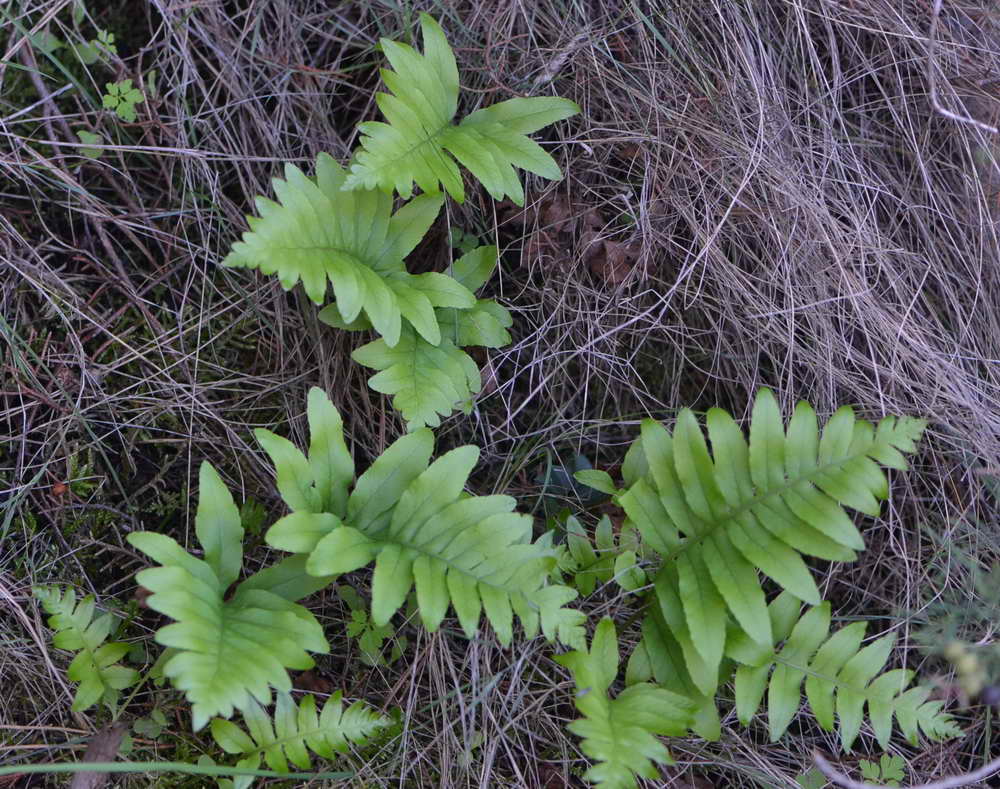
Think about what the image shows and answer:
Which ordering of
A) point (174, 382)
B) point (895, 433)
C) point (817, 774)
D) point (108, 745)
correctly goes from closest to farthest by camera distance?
point (895, 433)
point (108, 745)
point (817, 774)
point (174, 382)

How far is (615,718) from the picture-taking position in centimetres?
282

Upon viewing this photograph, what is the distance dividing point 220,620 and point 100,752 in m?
0.73

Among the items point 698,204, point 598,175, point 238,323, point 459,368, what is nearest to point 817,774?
point 459,368

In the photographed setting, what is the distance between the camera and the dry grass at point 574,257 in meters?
3.44

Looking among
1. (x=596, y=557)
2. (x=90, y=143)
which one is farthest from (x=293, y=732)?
(x=90, y=143)

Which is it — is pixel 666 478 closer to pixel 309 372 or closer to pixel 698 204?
pixel 698 204

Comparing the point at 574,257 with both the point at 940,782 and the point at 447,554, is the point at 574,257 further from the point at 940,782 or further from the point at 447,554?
the point at 940,782

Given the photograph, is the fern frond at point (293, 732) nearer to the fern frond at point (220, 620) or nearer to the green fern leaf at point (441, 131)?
the fern frond at point (220, 620)

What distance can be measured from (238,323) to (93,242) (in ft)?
2.27

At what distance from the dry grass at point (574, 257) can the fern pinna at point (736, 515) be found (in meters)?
0.47

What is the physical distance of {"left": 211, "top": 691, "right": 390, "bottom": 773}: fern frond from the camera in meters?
2.92

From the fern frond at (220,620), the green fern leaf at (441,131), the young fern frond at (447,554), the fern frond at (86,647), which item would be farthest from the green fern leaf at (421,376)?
the fern frond at (86,647)

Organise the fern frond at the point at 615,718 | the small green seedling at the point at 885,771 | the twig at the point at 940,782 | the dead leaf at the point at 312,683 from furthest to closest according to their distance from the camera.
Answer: the dead leaf at the point at 312,683, the small green seedling at the point at 885,771, the fern frond at the point at 615,718, the twig at the point at 940,782

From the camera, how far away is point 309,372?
3578 millimetres
